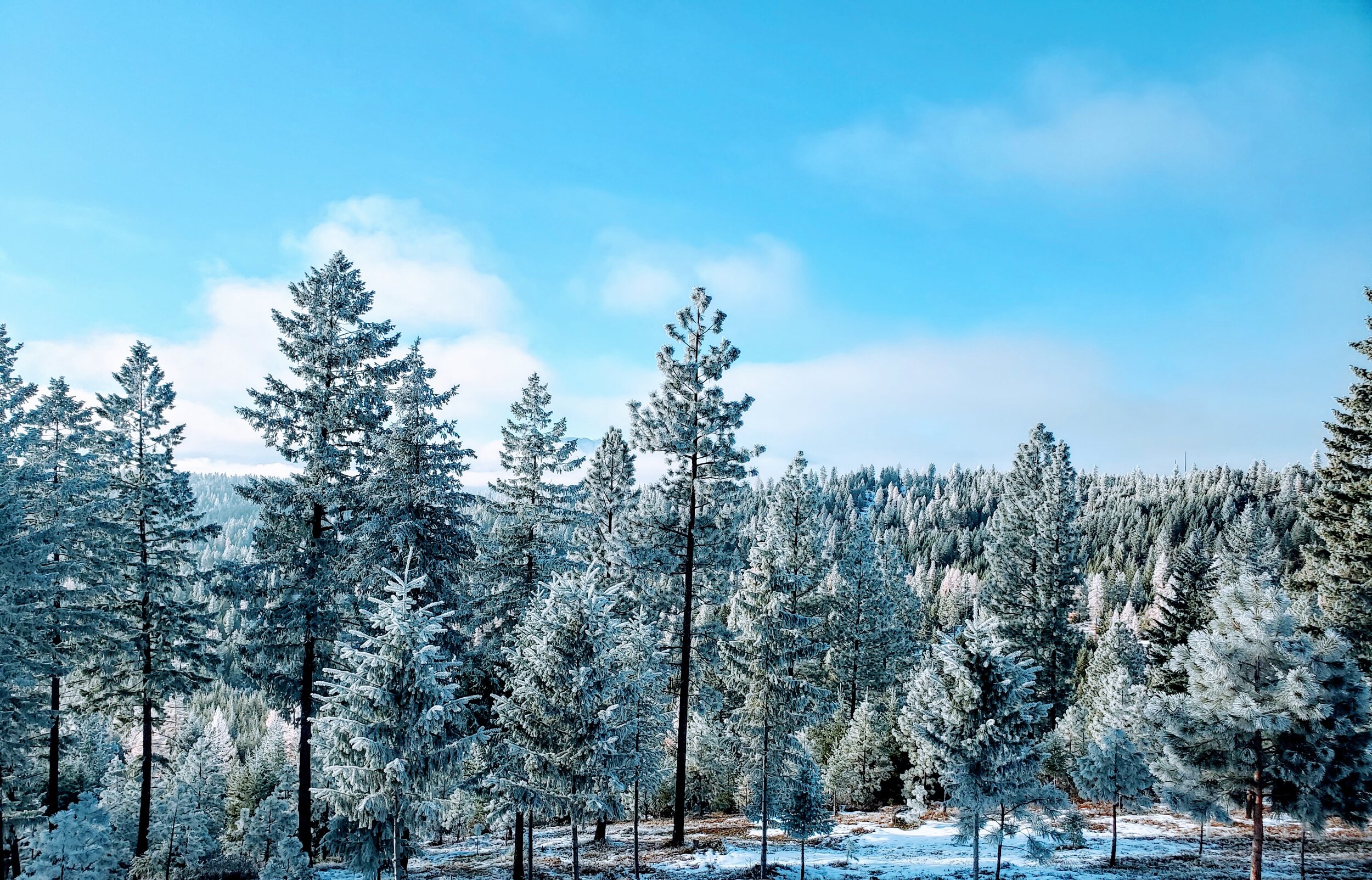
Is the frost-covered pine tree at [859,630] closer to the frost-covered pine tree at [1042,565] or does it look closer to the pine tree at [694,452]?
the frost-covered pine tree at [1042,565]

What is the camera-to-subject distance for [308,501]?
19641 mm

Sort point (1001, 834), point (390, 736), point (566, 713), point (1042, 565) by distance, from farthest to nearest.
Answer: point (1042, 565) < point (1001, 834) < point (566, 713) < point (390, 736)

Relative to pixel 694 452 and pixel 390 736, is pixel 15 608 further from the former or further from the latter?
pixel 694 452

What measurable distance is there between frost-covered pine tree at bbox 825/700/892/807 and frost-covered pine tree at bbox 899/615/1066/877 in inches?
740

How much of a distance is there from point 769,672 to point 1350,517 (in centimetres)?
2168

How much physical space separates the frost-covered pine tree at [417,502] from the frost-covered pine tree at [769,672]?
910 centimetres

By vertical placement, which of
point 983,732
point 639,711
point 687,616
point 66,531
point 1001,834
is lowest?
point 1001,834

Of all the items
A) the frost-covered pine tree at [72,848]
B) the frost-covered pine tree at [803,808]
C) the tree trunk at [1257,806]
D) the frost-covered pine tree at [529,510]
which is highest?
the frost-covered pine tree at [529,510]

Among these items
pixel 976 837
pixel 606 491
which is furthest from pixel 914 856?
pixel 606 491

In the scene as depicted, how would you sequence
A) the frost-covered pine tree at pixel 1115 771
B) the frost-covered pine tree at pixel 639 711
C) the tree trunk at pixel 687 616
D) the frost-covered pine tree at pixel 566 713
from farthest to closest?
the tree trunk at pixel 687 616 → the frost-covered pine tree at pixel 1115 771 → the frost-covered pine tree at pixel 639 711 → the frost-covered pine tree at pixel 566 713

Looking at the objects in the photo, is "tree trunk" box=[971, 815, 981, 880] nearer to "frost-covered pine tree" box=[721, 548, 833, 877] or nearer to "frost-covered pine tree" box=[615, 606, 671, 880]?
"frost-covered pine tree" box=[721, 548, 833, 877]

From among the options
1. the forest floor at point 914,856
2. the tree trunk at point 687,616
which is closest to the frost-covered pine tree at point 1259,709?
the forest floor at point 914,856

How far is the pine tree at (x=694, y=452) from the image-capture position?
77.8ft

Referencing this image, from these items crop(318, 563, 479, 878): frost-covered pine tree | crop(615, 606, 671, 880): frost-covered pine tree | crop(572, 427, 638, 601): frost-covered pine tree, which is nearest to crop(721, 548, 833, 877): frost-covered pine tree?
crop(615, 606, 671, 880): frost-covered pine tree
